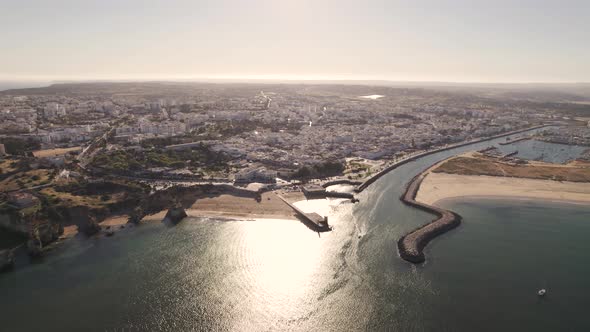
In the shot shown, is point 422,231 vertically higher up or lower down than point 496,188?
lower down

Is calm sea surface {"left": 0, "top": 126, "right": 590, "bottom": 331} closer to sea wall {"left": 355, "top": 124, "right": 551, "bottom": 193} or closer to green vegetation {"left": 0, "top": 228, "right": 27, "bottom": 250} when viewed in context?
green vegetation {"left": 0, "top": 228, "right": 27, "bottom": 250}

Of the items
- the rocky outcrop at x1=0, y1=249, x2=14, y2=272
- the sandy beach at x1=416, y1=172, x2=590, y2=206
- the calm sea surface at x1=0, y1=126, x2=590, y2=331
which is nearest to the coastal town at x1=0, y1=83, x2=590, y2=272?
the rocky outcrop at x1=0, y1=249, x2=14, y2=272

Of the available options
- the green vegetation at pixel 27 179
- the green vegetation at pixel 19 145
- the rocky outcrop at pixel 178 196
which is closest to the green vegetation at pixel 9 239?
the rocky outcrop at pixel 178 196

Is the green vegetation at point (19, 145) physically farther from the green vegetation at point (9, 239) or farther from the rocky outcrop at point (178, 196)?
the rocky outcrop at point (178, 196)

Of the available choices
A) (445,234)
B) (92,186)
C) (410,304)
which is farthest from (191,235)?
(445,234)

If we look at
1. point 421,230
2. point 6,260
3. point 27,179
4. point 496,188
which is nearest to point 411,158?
point 496,188

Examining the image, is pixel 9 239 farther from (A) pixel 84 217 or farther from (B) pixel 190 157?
(B) pixel 190 157
